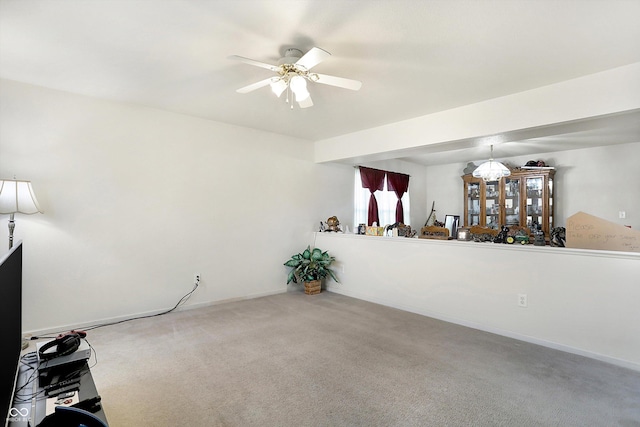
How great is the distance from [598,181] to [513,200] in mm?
1271

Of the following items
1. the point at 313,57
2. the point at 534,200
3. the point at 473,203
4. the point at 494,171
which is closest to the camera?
the point at 313,57

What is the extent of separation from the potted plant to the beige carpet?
52.7 inches

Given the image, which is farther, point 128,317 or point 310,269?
point 310,269

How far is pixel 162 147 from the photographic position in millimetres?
3811

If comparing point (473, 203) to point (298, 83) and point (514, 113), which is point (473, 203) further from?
point (298, 83)

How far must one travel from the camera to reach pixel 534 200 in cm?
582

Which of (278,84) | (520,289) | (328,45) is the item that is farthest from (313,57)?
(520,289)

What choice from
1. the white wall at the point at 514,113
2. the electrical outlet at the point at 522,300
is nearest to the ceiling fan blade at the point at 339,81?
the white wall at the point at 514,113

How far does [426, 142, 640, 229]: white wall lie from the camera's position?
200 inches

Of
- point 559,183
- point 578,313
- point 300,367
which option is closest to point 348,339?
point 300,367

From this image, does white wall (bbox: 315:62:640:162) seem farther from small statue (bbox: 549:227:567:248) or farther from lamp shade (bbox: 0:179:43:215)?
lamp shade (bbox: 0:179:43:215)

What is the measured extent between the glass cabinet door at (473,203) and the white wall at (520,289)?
3.22 meters

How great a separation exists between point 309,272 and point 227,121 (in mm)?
2476

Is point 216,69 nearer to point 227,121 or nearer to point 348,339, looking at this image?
point 227,121
